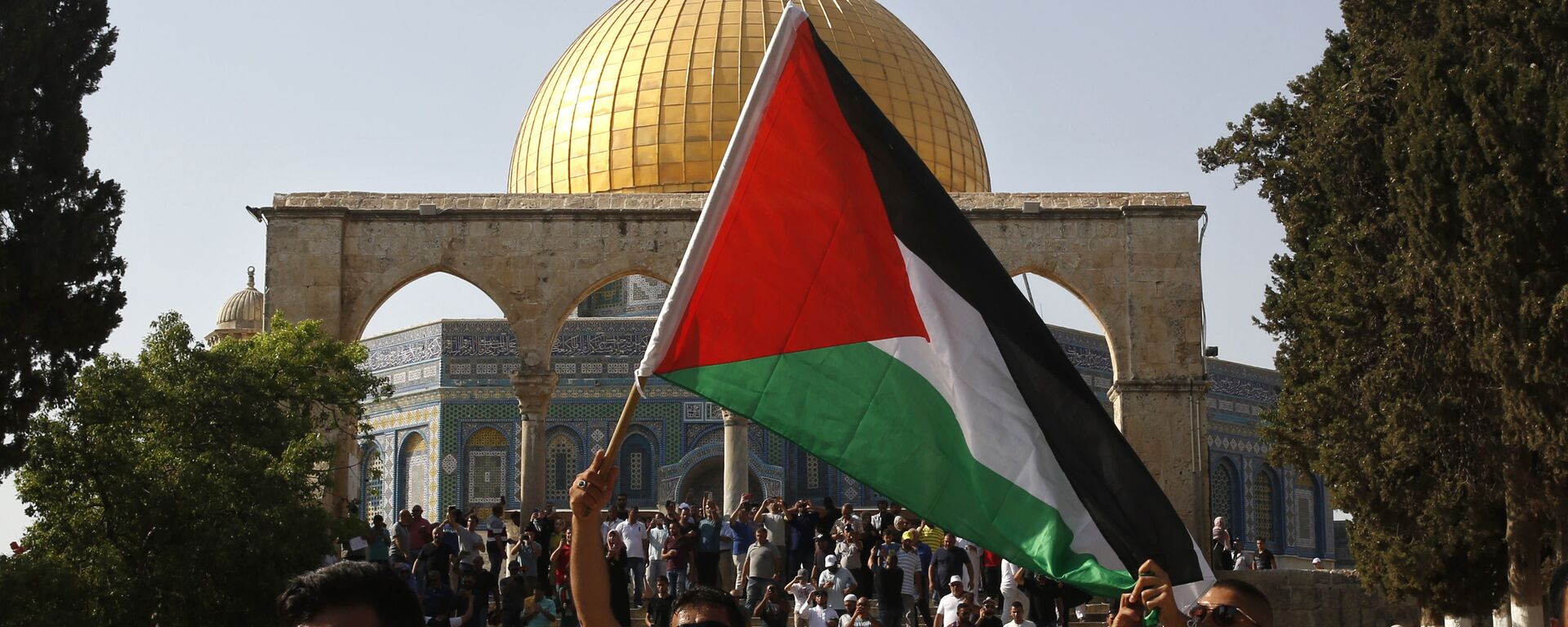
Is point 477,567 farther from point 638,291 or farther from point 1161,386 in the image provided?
point 638,291

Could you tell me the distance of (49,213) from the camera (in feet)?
38.1

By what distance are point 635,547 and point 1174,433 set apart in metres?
5.19

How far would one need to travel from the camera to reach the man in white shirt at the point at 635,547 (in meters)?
13.4

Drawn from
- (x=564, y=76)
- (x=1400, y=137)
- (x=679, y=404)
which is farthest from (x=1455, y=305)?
(x=679, y=404)

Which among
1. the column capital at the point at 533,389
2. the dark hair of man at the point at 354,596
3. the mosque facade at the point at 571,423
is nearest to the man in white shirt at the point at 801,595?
the column capital at the point at 533,389

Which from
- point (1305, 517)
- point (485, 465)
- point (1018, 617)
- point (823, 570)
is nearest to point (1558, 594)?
point (1018, 617)

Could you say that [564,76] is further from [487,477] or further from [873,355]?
[873,355]

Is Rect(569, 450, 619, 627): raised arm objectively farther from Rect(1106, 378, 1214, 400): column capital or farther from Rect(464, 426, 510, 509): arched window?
Rect(464, 426, 510, 509): arched window

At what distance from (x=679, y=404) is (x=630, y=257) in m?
9.25

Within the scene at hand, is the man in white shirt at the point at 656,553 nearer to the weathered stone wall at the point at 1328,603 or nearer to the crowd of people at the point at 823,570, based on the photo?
the crowd of people at the point at 823,570

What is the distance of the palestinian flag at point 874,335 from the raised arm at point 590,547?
46 cm

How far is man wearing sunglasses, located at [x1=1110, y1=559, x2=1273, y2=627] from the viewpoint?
3.34m

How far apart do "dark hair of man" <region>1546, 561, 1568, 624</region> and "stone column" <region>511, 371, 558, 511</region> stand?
14.0m

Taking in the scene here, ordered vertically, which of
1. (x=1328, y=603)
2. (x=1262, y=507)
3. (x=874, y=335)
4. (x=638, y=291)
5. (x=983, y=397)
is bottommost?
(x=1328, y=603)
